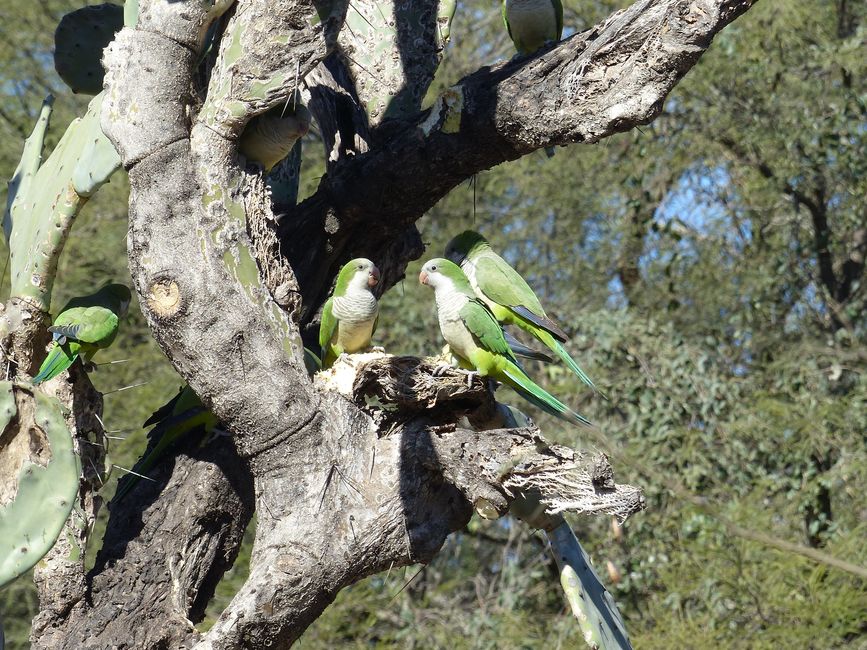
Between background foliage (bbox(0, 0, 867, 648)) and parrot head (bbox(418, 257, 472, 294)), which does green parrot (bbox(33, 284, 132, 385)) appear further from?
background foliage (bbox(0, 0, 867, 648))

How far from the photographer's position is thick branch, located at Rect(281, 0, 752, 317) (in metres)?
2.62

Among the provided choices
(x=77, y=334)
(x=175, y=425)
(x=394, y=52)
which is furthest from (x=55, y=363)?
(x=394, y=52)

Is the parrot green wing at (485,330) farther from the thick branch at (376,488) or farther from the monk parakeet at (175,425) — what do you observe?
the monk parakeet at (175,425)

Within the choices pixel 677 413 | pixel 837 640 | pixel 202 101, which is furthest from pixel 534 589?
pixel 202 101

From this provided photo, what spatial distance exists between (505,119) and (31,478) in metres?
1.62

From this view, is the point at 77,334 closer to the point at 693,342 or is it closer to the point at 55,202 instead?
the point at 55,202

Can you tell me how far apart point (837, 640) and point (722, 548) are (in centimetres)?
76

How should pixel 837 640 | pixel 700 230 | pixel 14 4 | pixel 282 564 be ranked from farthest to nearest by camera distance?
pixel 14 4 → pixel 700 230 → pixel 837 640 → pixel 282 564

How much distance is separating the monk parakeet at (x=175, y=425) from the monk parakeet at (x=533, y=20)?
2249mm

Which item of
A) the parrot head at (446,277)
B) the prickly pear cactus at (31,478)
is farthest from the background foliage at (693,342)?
the prickly pear cactus at (31,478)

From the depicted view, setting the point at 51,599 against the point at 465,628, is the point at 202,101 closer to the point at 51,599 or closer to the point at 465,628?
the point at 51,599

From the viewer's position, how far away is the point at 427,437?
2.93 meters

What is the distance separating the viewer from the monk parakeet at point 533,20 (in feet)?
15.1

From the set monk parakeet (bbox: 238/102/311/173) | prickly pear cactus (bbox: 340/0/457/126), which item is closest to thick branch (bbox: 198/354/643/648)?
monk parakeet (bbox: 238/102/311/173)
